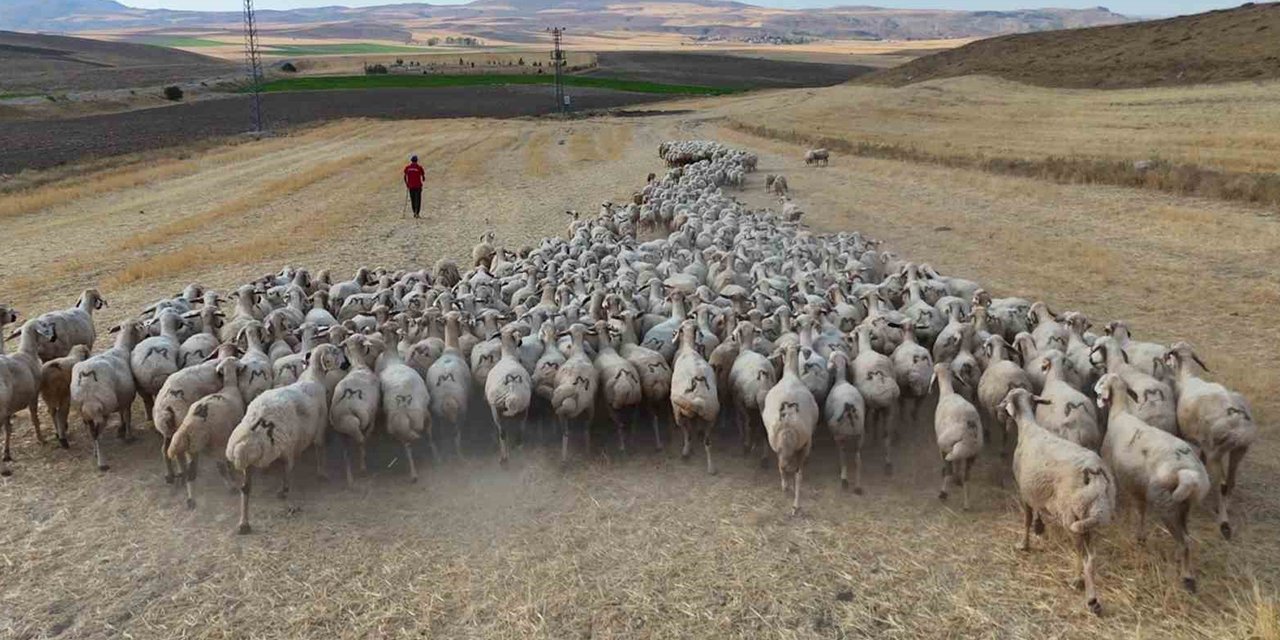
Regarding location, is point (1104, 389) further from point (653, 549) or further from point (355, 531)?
point (355, 531)

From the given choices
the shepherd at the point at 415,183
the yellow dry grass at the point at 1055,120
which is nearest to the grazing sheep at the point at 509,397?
the shepherd at the point at 415,183

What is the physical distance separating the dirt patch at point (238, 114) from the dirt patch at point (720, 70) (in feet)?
73.1

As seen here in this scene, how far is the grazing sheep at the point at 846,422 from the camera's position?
9180 mm

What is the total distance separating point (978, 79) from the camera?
206 ft

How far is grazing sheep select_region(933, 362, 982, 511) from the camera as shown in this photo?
8.66m

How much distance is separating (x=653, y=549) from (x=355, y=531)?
113 inches

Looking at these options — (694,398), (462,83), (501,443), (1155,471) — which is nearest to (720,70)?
(462,83)

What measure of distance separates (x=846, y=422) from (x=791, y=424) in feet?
2.54

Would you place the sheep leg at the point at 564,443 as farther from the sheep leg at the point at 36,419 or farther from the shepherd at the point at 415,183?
the shepherd at the point at 415,183

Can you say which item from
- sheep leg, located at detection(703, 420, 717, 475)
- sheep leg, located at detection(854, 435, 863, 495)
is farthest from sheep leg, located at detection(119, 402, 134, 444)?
sheep leg, located at detection(854, 435, 863, 495)

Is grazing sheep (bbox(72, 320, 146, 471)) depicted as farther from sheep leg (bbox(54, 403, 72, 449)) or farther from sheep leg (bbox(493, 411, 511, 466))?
sheep leg (bbox(493, 411, 511, 466))

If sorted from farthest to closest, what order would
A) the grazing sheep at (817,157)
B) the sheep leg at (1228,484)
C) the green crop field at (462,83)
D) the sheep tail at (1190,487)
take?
the green crop field at (462,83) → the grazing sheep at (817,157) → the sheep leg at (1228,484) → the sheep tail at (1190,487)

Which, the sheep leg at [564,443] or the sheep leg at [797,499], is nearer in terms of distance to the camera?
the sheep leg at [797,499]

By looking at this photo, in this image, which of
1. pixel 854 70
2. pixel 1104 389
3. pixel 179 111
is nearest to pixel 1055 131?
pixel 1104 389
